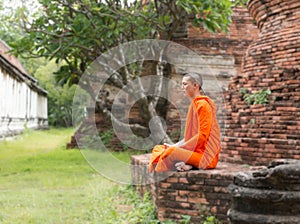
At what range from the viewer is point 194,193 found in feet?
14.7

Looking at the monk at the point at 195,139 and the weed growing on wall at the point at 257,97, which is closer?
the monk at the point at 195,139

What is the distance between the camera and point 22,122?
68.3ft

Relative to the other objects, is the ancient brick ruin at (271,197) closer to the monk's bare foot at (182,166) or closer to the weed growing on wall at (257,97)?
the monk's bare foot at (182,166)

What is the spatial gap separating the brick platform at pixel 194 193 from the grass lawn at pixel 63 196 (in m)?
0.27

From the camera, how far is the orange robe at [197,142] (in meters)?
4.08

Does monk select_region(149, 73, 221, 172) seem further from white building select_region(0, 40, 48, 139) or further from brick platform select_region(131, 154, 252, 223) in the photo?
white building select_region(0, 40, 48, 139)

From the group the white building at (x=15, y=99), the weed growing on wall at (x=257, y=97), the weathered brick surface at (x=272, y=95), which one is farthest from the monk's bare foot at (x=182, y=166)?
the white building at (x=15, y=99)

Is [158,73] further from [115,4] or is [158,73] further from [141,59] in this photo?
[115,4]

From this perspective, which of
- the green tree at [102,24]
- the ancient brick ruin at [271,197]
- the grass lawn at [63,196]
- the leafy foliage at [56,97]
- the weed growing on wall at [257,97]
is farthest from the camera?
the leafy foliage at [56,97]

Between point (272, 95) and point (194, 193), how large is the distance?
6.01 feet

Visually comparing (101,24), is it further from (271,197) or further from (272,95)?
(271,197)

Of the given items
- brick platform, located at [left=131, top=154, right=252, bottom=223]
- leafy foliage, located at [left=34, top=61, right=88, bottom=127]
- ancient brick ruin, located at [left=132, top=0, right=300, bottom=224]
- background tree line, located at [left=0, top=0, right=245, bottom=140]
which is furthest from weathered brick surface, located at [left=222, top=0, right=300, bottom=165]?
leafy foliage, located at [left=34, top=61, right=88, bottom=127]

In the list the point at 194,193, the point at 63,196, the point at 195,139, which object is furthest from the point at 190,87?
the point at 63,196

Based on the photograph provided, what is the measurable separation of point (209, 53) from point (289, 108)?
622 cm
